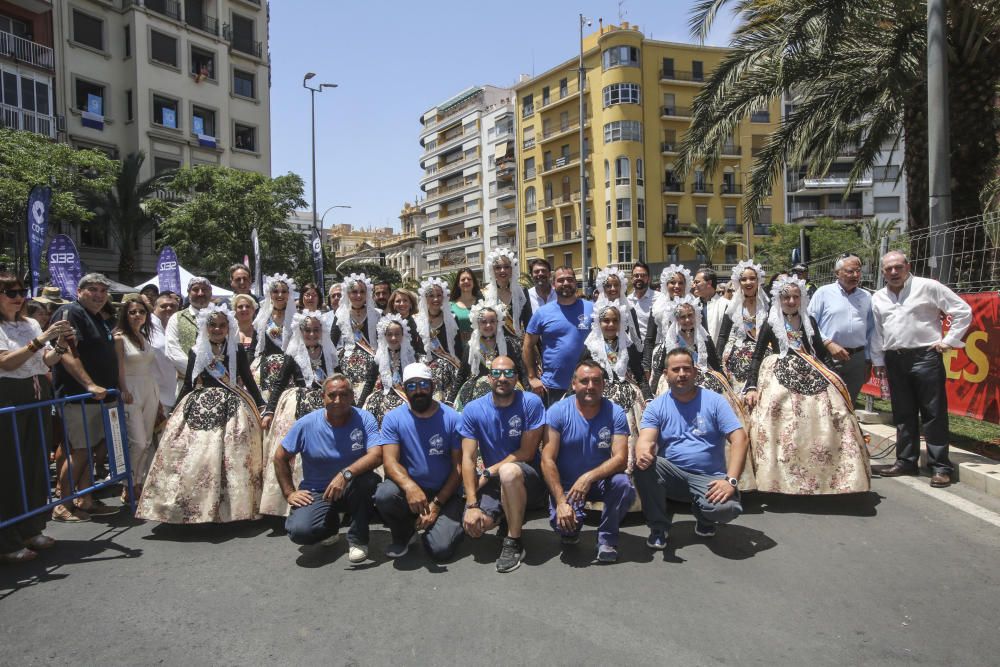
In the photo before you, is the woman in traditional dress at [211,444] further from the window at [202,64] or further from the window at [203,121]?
the window at [202,64]

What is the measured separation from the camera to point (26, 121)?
90.6 ft

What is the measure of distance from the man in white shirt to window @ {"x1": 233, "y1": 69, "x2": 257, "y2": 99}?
38.8m

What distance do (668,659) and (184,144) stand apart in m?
37.4

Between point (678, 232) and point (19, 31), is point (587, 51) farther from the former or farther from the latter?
point (19, 31)

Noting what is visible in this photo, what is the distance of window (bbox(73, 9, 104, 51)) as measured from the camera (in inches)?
1247

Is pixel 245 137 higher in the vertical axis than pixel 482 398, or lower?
higher

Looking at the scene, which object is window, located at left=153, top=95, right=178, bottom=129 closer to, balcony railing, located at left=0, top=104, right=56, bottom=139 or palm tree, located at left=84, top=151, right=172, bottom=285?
palm tree, located at left=84, top=151, right=172, bottom=285

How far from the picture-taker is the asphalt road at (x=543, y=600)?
3418mm

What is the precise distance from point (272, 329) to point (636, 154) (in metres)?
51.3

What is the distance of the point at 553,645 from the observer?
136 inches

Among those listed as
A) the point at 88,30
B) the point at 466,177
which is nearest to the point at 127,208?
the point at 88,30

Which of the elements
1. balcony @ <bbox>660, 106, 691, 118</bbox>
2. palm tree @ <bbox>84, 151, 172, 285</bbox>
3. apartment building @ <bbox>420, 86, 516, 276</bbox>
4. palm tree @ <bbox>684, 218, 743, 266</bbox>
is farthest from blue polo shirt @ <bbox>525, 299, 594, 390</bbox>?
apartment building @ <bbox>420, 86, 516, 276</bbox>

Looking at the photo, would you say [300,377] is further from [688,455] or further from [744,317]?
[744,317]

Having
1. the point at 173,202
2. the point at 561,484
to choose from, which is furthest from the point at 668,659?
the point at 173,202
